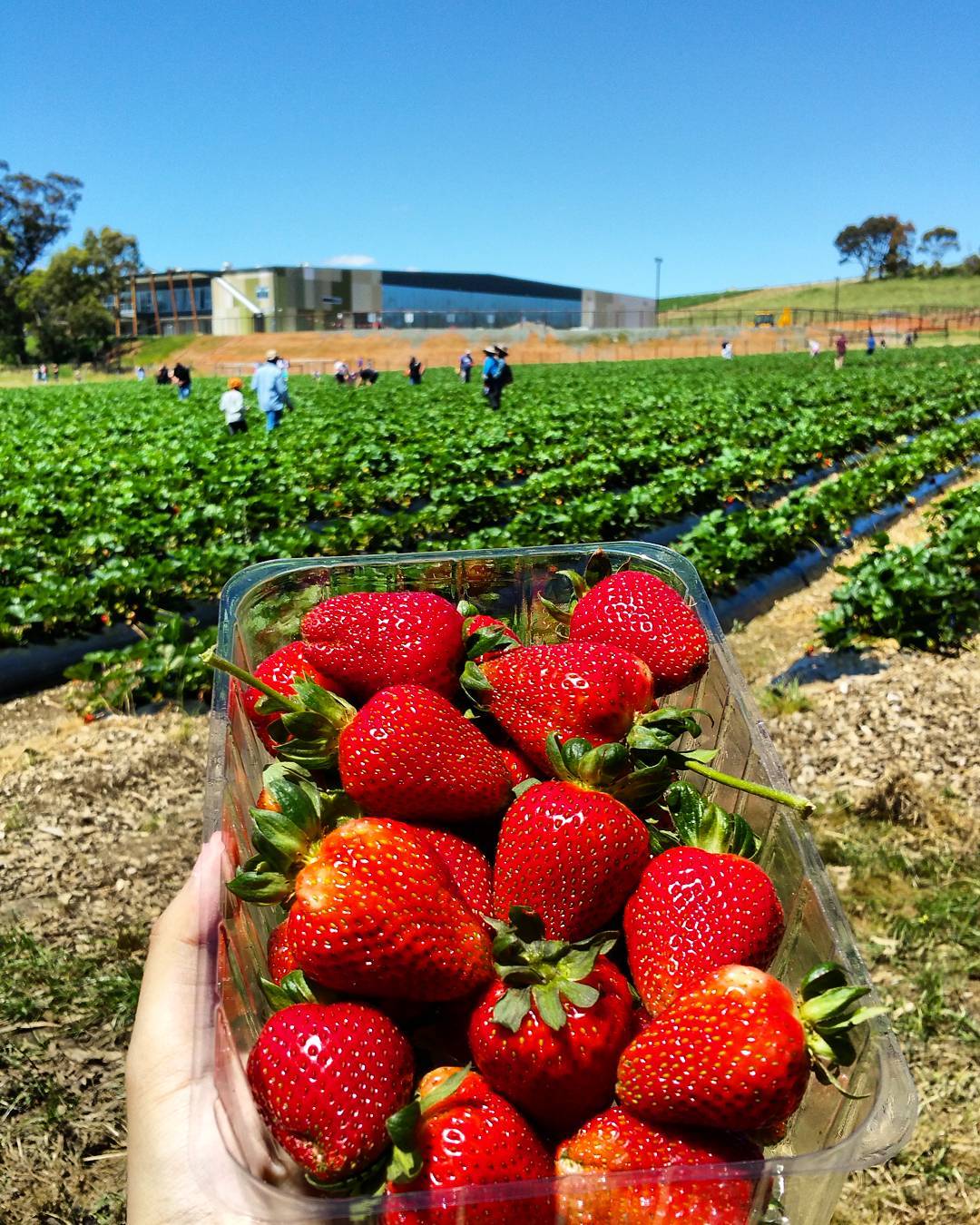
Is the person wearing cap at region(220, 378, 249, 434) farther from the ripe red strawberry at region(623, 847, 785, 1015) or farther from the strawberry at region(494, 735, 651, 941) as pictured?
the ripe red strawberry at region(623, 847, 785, 1015)

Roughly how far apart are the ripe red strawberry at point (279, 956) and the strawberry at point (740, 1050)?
427 millimetres

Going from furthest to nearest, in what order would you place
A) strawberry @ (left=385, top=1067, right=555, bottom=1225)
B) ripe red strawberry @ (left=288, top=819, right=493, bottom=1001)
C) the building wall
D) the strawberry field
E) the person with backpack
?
the building wall → the person with backpack → the strawberry field → ripe red strawberry @ (left=288, top=819, right=493, bottom=1001) → strawberry @ (left=385, top=1067, right=555, bottom=1225)

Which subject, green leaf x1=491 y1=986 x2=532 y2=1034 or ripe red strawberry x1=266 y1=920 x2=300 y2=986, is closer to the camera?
green leaf x1=491 y1=986 x2=532 y2=1034

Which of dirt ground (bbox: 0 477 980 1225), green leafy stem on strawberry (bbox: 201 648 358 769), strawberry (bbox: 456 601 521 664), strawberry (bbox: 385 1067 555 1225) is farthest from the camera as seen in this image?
dirt ground (bbox: 0 477 980 1225)

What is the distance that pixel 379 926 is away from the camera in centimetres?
111

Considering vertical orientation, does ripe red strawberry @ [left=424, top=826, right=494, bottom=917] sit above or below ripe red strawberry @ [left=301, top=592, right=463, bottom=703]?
below

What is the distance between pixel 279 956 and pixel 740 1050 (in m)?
0.59

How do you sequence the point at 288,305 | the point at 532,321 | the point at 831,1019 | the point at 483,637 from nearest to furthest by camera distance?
the point at 831,1019, the point at 483,637, the point at 532,321, the point at 288,305

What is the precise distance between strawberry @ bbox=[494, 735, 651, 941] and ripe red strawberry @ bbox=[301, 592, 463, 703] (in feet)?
1.02

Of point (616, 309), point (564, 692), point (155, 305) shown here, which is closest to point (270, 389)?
point (564, 692)

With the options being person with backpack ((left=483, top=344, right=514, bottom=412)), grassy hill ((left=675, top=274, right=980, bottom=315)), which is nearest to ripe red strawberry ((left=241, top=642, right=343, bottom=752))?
person with backpack ((left=483, top=344, right=514, bottom=412))

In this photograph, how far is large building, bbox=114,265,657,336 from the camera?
74438mm

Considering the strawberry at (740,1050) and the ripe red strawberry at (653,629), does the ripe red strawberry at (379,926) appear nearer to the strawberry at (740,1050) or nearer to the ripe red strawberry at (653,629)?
the strawberry at (740,1050)

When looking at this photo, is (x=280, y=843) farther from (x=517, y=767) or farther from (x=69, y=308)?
(x=69, y=308)
